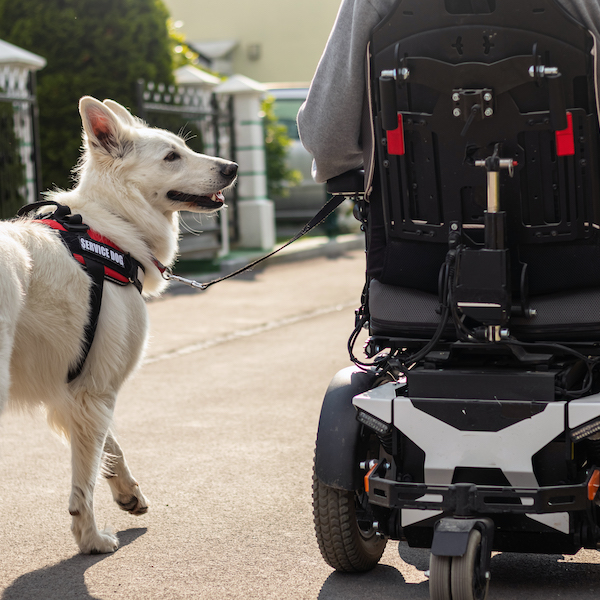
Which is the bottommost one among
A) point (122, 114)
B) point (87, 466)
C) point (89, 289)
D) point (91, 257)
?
point (87, 466)

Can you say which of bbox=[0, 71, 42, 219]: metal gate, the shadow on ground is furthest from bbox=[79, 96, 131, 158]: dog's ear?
bbox=[0, 71, 42, 219]: metal gate

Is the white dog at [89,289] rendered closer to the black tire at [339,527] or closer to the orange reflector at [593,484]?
the black tire at [339,527]

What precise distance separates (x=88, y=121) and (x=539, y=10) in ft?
6.91

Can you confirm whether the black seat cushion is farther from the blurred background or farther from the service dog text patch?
the blurred background

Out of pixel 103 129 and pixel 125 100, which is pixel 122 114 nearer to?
pixel 103 129

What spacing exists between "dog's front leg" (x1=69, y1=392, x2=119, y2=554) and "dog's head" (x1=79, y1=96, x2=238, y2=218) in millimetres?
1028

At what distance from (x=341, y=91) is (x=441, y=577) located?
153 cm

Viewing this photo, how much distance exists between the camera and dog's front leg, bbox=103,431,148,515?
3926mm

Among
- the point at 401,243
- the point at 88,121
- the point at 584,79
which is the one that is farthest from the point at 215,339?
the point at 584,79

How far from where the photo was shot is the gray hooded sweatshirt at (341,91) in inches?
110

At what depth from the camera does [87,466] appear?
3.63 metres

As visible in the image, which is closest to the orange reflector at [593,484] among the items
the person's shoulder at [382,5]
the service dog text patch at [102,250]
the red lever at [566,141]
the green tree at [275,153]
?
the red lever at [566,141]

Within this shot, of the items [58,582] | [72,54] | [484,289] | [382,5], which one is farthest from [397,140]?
[72,54]

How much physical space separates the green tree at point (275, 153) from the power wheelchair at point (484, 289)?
45.0 feet
